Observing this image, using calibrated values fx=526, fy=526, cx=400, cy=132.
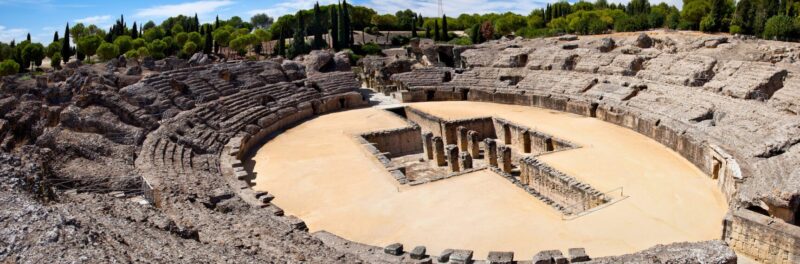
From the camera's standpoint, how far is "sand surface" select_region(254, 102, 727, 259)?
11.4m

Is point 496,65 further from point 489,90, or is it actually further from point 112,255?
point 112,255

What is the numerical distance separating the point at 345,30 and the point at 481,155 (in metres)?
35.0

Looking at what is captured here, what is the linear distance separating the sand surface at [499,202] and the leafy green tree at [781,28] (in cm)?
2572

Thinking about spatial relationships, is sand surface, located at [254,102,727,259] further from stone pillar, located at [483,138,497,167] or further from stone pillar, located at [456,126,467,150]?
stone pillar, located at [456,126,467,150]

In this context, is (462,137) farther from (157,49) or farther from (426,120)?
(157,49)

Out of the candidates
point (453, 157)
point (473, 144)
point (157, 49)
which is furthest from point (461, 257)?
point (157, 49)

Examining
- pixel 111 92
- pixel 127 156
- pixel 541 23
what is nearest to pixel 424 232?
pixel 127 156

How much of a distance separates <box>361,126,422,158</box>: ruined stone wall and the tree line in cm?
2802

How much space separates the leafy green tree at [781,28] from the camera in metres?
37.2

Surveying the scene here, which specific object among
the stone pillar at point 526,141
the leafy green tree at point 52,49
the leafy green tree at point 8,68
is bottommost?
the stone pillar at point 526,141

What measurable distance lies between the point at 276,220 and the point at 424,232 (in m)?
3.30

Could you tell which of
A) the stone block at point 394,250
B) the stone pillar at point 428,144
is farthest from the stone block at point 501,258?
the stone pillar at point 428,144

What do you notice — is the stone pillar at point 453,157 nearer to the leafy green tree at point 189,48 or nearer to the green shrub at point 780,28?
the green shrub at point 780,28

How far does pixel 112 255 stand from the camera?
6.01 m
